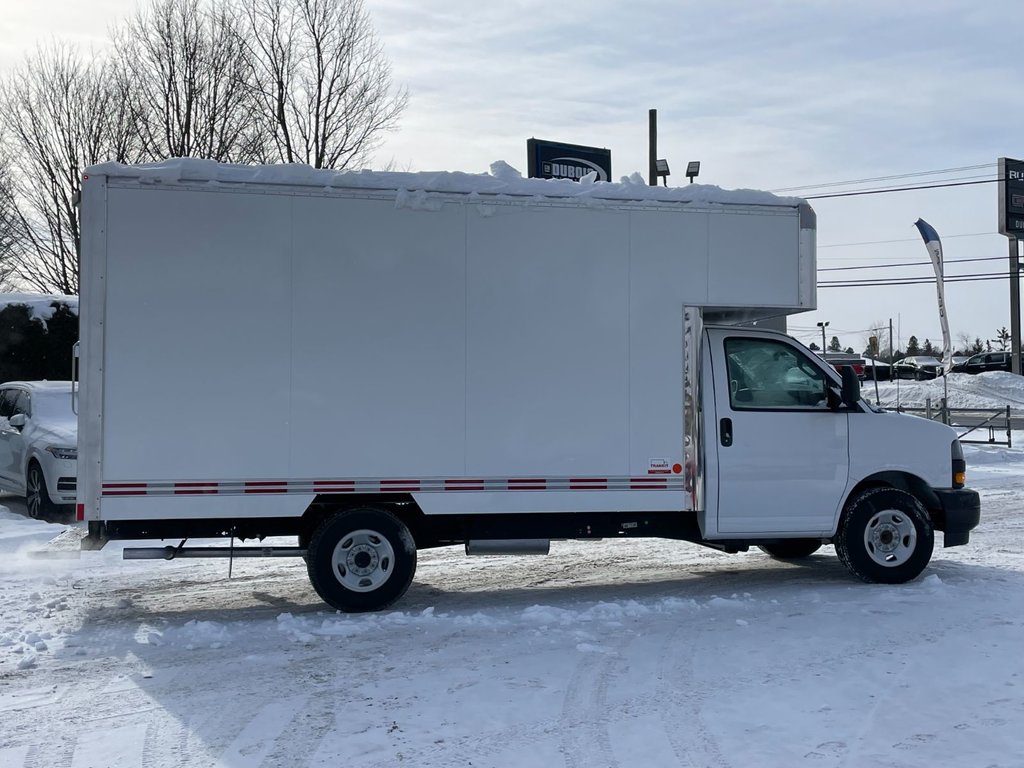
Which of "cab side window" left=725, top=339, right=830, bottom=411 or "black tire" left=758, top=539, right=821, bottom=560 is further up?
"cab side window" left=725, top=339, right=830, bottom=411

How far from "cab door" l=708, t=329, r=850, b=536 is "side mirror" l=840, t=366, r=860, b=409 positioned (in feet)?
0.40

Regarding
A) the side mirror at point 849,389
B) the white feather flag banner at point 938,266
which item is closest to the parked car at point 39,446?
the side mirror at point 849,389

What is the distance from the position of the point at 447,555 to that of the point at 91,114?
2050 centimetres

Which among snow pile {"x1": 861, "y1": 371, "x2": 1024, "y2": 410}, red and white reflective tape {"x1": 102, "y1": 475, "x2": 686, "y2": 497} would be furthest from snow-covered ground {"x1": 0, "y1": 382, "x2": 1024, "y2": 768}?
snow pile {"x1": 861, "y1": 371, "x2": 1024, "y2": 410}

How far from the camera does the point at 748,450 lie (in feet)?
26.8

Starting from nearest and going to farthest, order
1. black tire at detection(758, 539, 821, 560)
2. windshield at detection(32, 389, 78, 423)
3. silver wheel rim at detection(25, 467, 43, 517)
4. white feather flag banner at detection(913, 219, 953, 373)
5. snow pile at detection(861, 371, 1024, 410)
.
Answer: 1. black tire at detection(758, 539, 821, 560)
2. silver wheel rim at detection(25, 467, 43, 517)
3. windshield at detection(32, 389, 78, 423)
4. white feather flag banner at detection(913, 219, 953, 373)
5. snow pile at detection(861, 371, 1024, 410)

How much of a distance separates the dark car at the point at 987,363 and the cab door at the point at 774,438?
46.6 metres

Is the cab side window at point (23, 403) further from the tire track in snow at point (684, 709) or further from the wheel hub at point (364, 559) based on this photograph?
the tire track in snow at point (684, 709)

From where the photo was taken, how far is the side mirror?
8.26 meters

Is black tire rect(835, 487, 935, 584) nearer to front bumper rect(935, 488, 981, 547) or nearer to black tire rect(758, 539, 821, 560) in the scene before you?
front bumper rect(935, 488, 981, 547)

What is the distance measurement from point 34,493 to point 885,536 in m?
9.89

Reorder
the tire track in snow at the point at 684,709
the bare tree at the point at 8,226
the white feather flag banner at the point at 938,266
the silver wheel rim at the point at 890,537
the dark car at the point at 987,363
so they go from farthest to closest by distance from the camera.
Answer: the dark car at the point at 987,363
the bare tree at the point at 8,226
the white feather flag banner at the point at 938,266
the silver wheel rim at the point at 890,537
the tire track in snow at the point at 684,709

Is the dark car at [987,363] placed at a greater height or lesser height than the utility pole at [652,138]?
lesser

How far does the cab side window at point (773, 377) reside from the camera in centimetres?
831
